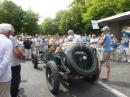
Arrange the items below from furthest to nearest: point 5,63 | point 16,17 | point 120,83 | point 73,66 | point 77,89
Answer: point 16,17 → point 120,83 → point 77,89 → point 73,66 → point 5,63

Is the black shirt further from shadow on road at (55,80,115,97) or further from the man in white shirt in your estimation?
the man in white shirt

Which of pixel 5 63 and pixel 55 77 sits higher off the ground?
pixel 5 63

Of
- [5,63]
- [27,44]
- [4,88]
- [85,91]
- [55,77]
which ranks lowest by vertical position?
[85,91]

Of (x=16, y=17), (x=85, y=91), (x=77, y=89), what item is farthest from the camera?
(x=16, y=17)

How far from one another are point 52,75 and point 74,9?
54630 mm

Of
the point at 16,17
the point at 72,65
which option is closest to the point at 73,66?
the point at 72,65

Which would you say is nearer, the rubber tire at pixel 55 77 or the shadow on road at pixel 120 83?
the rubber tire at pixel 55 77

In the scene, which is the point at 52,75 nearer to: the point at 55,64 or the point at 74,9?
the point at 55,64

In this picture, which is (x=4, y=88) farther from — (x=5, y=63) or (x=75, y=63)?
(x=75, y=63)

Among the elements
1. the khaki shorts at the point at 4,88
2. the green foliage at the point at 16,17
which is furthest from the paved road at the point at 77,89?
the green foliage at the point at 16,17

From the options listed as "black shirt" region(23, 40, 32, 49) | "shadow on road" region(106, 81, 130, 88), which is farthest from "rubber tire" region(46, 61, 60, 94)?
"black shirt" region(23, 40, 32, 49)

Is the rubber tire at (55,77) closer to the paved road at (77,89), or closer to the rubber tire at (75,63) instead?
the paved road at (77,89)

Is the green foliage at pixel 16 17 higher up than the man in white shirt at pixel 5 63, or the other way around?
the green foliage at pixel 16 17

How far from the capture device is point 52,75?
8.84 m
